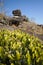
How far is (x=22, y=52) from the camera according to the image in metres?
5.89

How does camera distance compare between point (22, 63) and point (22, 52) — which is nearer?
point (22, 63)

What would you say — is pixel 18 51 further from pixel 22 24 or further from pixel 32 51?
pixel 22 24

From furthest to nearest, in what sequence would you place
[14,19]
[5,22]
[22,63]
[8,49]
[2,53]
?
[14,19]
[5,22]
[8,49]
[2,53]
[22,63]

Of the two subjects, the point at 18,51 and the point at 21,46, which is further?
the point at 21,46

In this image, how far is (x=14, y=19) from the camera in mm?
15039

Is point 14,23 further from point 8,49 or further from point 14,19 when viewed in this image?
point 8,49

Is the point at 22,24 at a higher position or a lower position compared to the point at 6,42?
lower

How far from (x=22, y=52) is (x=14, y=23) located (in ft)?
29.3

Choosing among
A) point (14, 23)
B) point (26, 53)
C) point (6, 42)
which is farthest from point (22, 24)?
point (26, 53)

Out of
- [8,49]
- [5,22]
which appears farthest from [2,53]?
[5,22]

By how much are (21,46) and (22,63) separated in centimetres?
101

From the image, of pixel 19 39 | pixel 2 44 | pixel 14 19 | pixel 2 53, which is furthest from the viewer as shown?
pixel 14 19

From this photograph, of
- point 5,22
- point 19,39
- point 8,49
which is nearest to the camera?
point 8,49

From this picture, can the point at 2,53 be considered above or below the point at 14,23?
above
